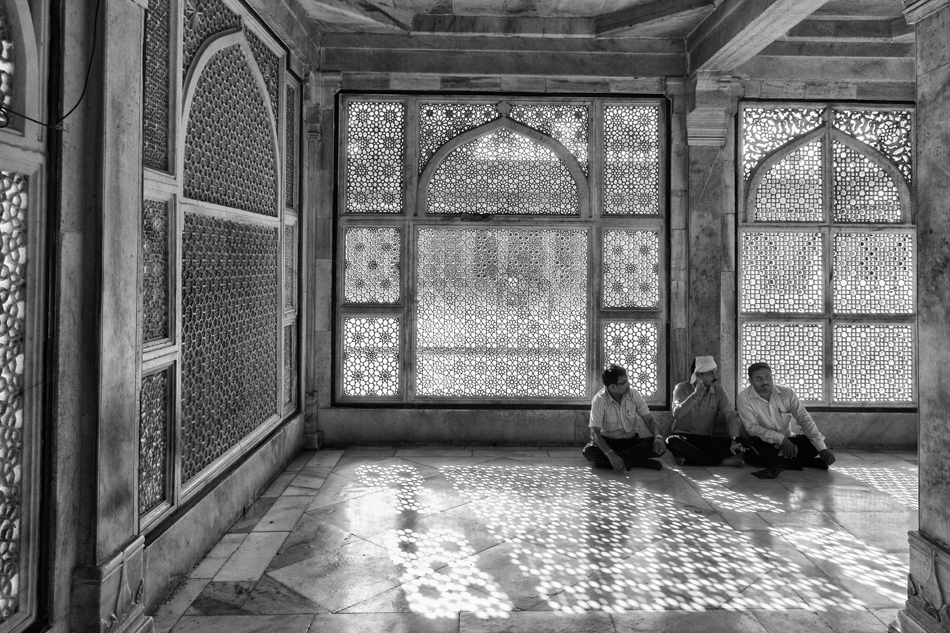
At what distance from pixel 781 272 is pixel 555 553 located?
3.62m

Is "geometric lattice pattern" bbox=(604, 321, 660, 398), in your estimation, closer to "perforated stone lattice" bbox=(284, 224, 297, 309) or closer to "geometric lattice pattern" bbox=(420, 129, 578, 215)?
"geometric lattice pattern" bbox=(420, 129, 578, 215)

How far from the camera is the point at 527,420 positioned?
5.66m

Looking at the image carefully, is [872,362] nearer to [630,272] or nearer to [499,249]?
[630,272]

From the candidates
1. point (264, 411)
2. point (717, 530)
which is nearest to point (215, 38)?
point (264, 411)

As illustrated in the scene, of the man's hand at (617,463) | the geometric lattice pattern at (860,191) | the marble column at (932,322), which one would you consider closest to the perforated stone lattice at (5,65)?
the marble column at (932,322)

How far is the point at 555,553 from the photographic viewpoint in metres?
3.38

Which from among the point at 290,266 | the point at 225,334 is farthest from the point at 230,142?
the point at 290,266

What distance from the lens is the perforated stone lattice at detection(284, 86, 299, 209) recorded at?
5.05 m

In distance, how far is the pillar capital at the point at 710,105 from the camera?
5.38 metres

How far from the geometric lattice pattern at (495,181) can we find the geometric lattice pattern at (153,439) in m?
3.14

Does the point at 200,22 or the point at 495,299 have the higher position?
the point at 200,22

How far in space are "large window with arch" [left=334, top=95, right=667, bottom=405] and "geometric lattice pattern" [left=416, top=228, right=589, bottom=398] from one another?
12 mm

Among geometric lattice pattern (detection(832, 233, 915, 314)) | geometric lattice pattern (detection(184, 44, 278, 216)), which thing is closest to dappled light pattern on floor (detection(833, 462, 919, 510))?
geometric lattice pattern (detection(832, 233, 915, 314))

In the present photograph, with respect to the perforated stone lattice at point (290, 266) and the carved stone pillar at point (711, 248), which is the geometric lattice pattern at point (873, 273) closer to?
the carved stone pillar at point (711, 248)
